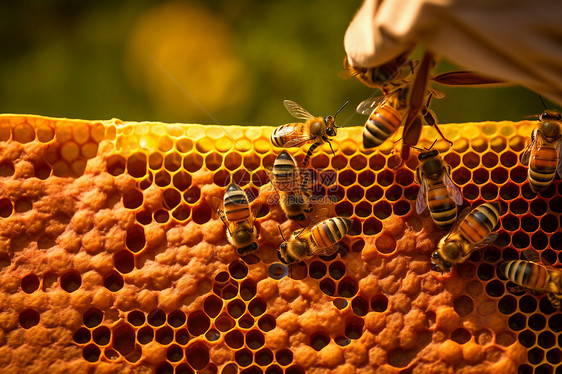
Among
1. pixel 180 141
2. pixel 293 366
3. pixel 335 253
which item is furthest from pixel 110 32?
pixel 293 366

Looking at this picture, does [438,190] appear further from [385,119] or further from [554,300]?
[554,300]

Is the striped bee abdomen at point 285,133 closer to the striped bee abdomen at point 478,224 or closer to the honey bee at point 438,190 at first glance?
the honey bee at point 438,190

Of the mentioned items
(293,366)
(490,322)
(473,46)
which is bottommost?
(293,366)

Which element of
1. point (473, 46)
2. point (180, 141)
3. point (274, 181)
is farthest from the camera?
point (180, 141)

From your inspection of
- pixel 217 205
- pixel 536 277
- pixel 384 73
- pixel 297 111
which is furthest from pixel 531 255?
pixel 217 205

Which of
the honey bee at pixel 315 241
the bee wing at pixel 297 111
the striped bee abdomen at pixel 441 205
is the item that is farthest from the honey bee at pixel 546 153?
the bee wing at pixel 297 111

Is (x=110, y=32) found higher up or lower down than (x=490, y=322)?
higher up

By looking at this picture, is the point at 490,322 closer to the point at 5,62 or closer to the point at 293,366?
the point at 293,366
